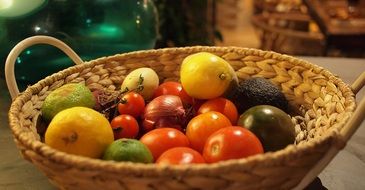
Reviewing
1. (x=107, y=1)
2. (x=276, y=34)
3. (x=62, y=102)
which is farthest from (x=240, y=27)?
(x=62, y=102)

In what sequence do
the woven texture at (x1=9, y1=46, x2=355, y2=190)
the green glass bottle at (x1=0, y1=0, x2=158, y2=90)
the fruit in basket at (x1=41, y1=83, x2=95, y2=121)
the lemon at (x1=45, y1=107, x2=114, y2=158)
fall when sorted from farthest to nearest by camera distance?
1. the green glass bottle at (x1=0, y1=0, x2=158, y2=90)
2. the fruit in basket at (x1=41, y1=83, x2=95, y2=121)
3. the lemon at (x1=45, y1=107, x2=114, y2=158)
4. the woven texture at (x1=9, y1=46, x2=355, y2=190)

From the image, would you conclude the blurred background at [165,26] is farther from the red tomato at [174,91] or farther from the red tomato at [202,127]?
the red tomato at [202,127]

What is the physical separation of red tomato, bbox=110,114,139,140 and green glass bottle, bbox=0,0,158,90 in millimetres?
280

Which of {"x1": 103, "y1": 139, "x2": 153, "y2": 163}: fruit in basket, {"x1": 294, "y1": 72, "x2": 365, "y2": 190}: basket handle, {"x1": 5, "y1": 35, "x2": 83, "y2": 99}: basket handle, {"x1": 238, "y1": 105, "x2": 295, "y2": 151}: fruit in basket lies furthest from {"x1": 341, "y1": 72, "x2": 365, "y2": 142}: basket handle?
{"x1": 5, "y1": 35, "x2": 83, "y2": 99}: basket handle

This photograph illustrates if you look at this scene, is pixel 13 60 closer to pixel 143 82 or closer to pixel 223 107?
pixel 143 82

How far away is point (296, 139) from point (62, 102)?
33 cm

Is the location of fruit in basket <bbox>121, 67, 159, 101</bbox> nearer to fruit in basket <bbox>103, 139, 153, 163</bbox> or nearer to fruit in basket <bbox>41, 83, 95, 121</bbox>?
fruit in basket <bbox>41, 83, 95, 121</bbox>

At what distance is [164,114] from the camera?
2.16 ft

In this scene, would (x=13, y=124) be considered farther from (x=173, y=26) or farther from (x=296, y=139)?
(x=173, y=26)

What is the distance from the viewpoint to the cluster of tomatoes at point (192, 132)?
0.50 m

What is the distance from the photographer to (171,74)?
816 millimetres

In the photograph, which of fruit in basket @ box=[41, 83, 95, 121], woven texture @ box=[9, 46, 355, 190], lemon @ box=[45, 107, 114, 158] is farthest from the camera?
fruit in basket @ box=[41, 83, 95, 121]

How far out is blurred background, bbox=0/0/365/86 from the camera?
84 cm

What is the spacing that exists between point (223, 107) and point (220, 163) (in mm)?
256
